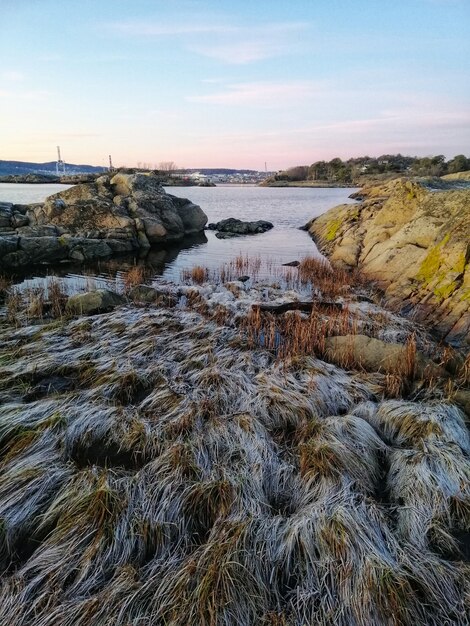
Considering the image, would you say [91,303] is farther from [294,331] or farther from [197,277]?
[294,331]

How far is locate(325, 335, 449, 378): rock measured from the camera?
6.55 metres

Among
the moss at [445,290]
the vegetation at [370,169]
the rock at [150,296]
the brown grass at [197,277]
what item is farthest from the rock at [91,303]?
the vegetation at [370,169]

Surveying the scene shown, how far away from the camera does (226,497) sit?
12.6 feet

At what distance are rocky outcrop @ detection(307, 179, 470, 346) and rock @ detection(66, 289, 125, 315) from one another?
844 cm

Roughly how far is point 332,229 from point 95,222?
15407mm

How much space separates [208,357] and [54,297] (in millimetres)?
5786

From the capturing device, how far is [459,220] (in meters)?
11.8

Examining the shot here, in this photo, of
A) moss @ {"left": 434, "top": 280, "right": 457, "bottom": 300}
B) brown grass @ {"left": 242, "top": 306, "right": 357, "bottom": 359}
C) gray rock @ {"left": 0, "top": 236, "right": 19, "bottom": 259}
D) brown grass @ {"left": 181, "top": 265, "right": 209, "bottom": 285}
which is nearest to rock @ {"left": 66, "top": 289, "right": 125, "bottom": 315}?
brown grass @ {"left": 242, "top": 306, "right": 357, "bottom": 359}

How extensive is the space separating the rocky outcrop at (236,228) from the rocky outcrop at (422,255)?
11.4 m

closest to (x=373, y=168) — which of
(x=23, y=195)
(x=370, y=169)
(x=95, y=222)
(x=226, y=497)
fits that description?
(x=370, y=169)

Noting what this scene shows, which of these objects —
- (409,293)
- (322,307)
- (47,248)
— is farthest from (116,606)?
(47,248)

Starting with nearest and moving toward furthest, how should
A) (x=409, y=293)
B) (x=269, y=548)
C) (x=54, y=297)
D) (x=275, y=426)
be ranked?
(x=269, y=548)
(x=275, y=426)
(x=54, y=297)
(x=409, y=293)

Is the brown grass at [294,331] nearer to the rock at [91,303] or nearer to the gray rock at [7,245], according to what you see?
the rock at [91,303]

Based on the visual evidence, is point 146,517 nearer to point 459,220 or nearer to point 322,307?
point 322,307
